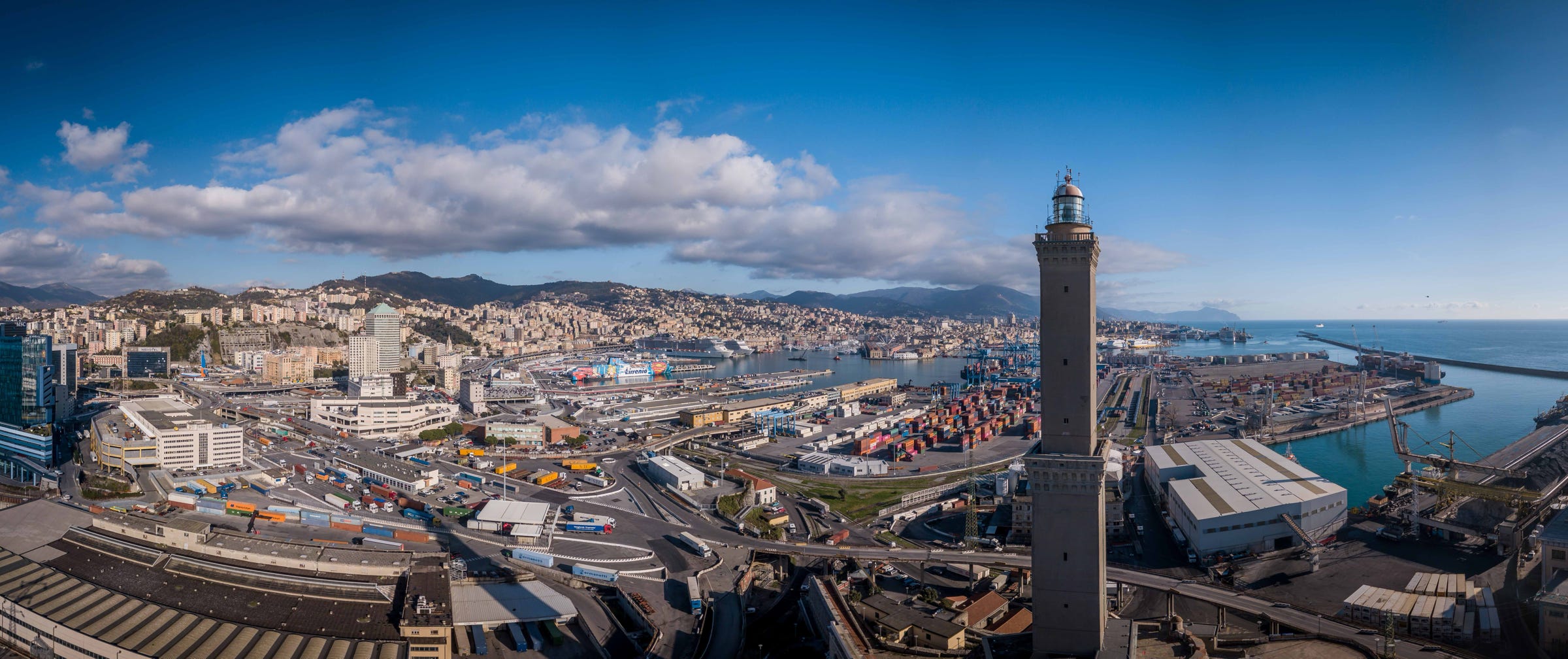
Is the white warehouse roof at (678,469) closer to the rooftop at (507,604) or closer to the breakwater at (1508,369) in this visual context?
the rooftop at (507,604)

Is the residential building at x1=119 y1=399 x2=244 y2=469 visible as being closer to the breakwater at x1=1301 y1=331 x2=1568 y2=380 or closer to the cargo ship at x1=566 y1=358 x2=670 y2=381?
the cargo ship at x1=566 y1=358 x2=670 y2=381

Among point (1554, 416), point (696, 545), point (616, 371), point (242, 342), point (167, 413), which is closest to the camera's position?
point (696, 545)

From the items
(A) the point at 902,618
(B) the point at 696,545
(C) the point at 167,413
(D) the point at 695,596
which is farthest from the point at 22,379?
(A) the point at 902,618

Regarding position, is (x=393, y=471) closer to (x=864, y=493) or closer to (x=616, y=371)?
(x=864, y=493)

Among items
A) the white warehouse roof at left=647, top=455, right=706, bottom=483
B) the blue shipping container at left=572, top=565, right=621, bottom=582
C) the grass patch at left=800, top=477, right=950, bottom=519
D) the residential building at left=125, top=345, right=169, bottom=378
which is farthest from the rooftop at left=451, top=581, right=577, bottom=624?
the residential building at left=125, top=345, right=169, bottom=378

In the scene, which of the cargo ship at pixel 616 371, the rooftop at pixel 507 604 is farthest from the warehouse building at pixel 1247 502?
the cargo ship at pixel 616 371

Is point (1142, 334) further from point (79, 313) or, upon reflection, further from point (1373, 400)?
point (79, 313)
